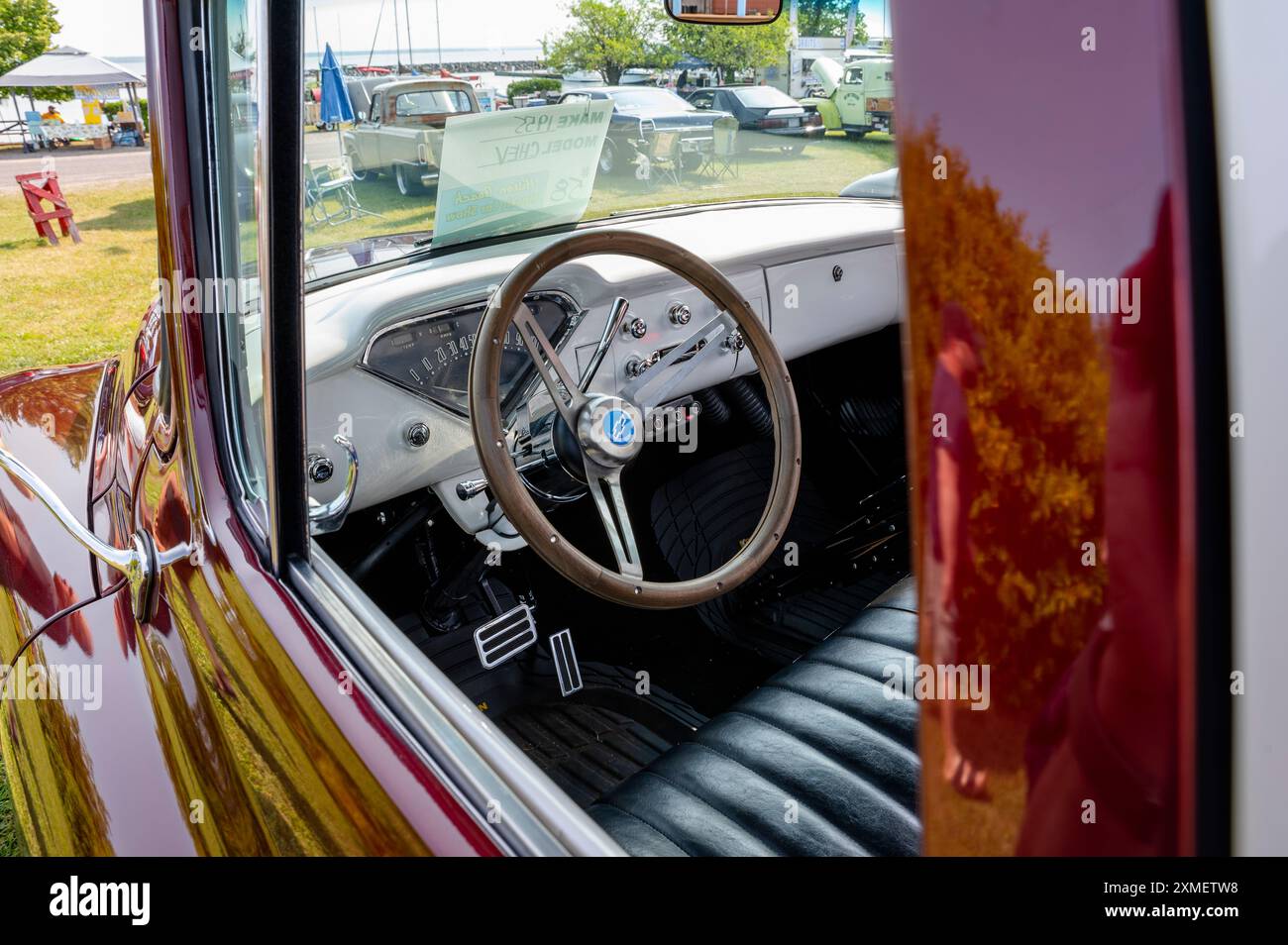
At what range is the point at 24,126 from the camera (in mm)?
15500

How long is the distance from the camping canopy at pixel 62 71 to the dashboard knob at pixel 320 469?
12.6 metres

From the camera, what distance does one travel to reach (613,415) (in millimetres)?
1960

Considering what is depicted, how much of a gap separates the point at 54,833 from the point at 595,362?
122cm

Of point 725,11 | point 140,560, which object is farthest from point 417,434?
point 725,11

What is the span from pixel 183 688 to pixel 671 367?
135cm

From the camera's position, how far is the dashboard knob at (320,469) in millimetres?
1850

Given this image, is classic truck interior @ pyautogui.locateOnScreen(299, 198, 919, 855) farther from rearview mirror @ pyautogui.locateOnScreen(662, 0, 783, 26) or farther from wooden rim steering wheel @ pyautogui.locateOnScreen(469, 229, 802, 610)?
rearview mirror @ pyautogui.locateOnScreen(662, 0, 783, 26)

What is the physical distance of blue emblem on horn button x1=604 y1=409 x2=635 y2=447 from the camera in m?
1.95

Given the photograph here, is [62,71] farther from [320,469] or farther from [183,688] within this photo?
[183,688]

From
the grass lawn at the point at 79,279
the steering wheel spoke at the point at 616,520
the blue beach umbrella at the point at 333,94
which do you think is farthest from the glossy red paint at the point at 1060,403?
the grass lawn at the point at 79,279

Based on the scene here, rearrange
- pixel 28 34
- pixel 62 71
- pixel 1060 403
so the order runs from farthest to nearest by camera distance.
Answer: pixel 28 34 → pixel 62 71 → pixel 1060 403

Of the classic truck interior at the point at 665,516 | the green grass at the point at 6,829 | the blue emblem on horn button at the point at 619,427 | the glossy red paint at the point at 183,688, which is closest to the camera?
the glossy red paint at the point at 183,688

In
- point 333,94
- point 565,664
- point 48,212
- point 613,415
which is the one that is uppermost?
point 48,212

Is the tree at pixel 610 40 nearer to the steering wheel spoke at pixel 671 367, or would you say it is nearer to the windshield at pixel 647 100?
the windshield at pixel 647 100
